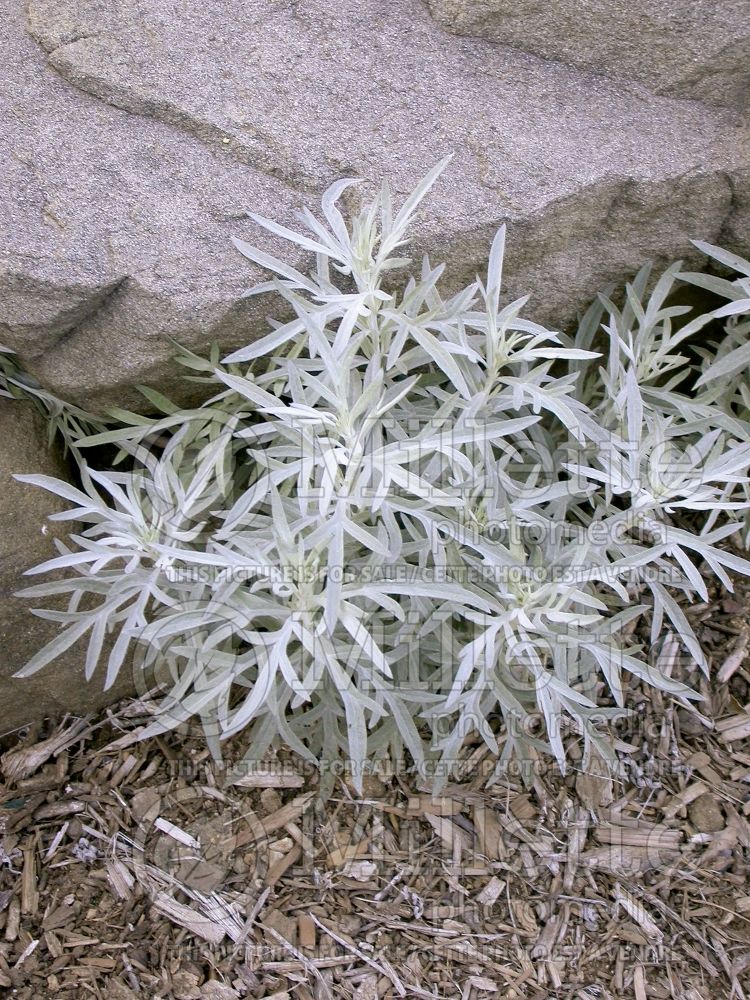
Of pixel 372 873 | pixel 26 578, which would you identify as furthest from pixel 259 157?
pixel 372 873

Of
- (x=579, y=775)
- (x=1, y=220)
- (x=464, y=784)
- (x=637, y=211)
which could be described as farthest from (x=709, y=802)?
(x=1, y=220)

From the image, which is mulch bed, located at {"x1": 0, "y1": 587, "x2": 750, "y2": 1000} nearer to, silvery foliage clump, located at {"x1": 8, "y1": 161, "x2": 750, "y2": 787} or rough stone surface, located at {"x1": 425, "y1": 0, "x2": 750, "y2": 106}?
silvery foliage clump, located at {"x1": 8, "y1": 161, "x2": 750, "y2": 787}

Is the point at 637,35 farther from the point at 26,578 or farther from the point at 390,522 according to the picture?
the point at 26,578

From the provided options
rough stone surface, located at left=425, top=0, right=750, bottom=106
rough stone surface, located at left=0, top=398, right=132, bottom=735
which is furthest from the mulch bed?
rough stone surface, located at left=425, top=0, right=750, bottom=106

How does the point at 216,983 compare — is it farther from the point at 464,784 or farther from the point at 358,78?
the point at 358,78

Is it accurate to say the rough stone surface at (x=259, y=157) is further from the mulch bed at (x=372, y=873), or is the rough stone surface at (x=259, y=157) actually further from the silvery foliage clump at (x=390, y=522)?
the mulch bed at (x=372, y=873)
